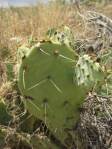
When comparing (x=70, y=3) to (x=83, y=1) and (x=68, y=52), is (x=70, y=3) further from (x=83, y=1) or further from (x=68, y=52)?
(x=68, y=52)

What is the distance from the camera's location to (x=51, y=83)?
11.8ft

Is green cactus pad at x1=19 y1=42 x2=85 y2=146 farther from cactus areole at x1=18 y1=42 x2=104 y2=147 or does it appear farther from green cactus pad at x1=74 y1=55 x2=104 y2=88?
green cactus pad at x1=74 y1=55 x2=104 y2=88

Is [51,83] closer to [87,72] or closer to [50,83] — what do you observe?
[50,83]

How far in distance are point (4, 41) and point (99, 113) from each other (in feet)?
11.5

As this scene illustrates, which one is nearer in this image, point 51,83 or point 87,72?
point 87,72

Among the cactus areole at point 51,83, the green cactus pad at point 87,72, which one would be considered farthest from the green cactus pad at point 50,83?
the green cactus pad at point 87,72

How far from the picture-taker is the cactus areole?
3502 millimetres

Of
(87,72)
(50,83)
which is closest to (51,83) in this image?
(50,83)

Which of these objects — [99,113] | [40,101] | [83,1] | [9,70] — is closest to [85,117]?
[99,113]

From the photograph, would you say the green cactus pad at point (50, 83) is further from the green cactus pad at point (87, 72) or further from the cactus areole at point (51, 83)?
the green cactus pad at point (87, 72)

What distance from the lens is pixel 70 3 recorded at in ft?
36.7

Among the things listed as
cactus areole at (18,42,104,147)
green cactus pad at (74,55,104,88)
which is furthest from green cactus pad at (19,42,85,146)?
green cactus pad at (74,55,104,88)

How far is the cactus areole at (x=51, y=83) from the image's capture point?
3.50 metres

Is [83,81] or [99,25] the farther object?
[99,25]
